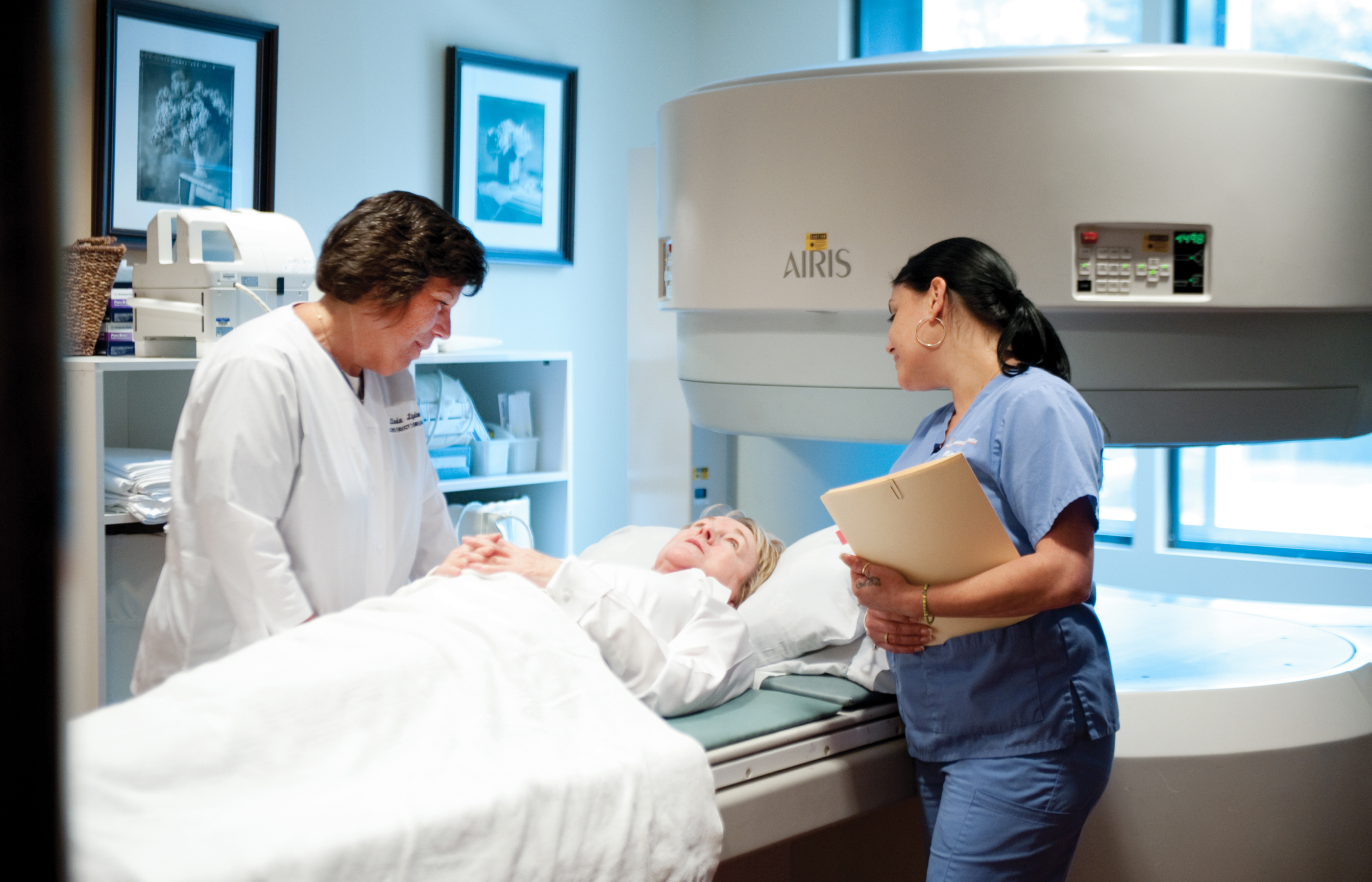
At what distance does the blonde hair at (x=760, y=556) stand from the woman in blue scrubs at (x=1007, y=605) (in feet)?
2.01

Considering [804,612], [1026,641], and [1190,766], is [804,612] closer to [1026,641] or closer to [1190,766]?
[1026,641]

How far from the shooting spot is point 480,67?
12.2 feet

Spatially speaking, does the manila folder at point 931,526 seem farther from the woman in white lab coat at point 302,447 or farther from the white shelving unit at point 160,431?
the white shelving unit at point 160,431

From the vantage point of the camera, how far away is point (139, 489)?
2.35m

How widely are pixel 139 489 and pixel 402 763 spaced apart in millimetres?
1394

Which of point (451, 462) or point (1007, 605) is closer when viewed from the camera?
point (1007, 605)

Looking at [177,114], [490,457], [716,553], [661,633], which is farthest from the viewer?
[490,457]

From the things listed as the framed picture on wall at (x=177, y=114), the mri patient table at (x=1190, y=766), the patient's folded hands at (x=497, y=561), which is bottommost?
the mri patient table at (x=1190, y=766)

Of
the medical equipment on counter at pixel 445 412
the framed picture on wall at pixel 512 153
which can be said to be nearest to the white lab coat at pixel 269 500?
the medical equipment on counter at pixel 445 412

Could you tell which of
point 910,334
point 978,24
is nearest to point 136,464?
A: point 910,334

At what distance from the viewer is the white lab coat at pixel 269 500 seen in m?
1.56

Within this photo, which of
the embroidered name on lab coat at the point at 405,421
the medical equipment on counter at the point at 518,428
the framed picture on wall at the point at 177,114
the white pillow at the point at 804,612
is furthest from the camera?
the medical equipment on counter at the point at 518,428

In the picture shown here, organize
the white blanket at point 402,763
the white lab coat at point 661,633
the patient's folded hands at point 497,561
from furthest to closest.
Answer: the patient's folded hands at point 497,561, the white lab coat at point 661,633, the white blanket at point 402,763

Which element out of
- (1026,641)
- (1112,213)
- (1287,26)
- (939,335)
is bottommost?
(1026,641)
